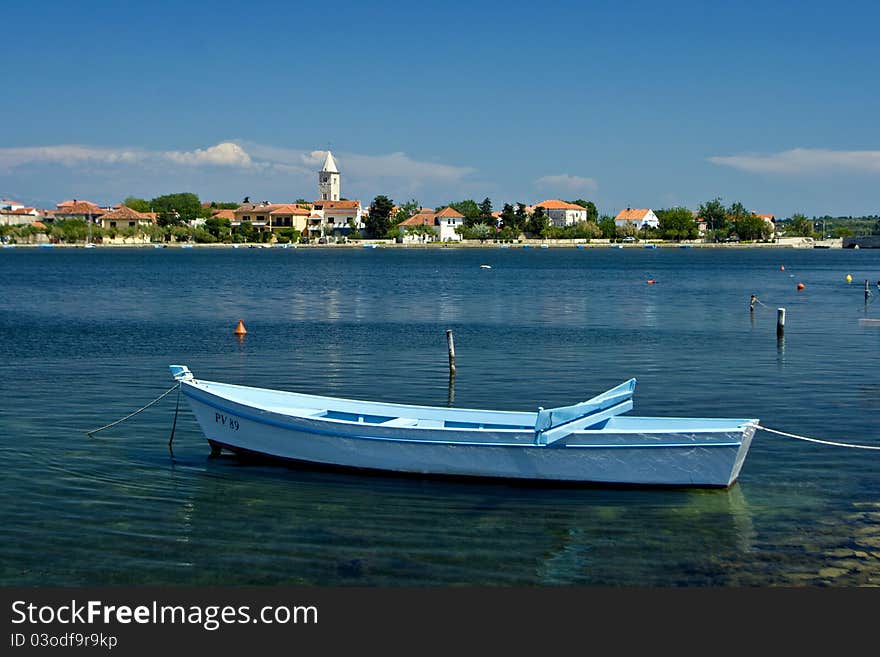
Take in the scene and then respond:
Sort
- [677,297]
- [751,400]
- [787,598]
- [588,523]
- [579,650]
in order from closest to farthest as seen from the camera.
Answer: [579,650], [787,598], [588,523], [751,400], [677,297]

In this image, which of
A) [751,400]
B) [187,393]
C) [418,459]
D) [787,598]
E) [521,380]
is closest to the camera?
[787,598]

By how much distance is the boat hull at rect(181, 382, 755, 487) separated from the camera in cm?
1892

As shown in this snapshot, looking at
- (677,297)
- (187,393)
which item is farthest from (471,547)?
(677,297)

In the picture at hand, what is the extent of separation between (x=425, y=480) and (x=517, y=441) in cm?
Result: 222

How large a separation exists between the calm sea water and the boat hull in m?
0.40

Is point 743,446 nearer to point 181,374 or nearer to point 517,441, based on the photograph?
point 517,441

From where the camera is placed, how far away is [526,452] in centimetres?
1942

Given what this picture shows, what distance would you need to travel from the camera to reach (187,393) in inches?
893

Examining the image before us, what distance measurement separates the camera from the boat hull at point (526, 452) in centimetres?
1892

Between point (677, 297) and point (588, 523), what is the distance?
216ft

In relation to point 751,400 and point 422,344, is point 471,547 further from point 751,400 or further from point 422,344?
point 422,344

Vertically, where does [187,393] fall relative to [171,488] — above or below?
above

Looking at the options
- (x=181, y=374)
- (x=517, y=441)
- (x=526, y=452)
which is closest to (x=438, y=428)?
(x=517, y=441)

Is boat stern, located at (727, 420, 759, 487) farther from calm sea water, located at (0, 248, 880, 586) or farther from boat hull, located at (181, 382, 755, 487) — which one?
calm sea water, located at (0, 248, 880, 586)
